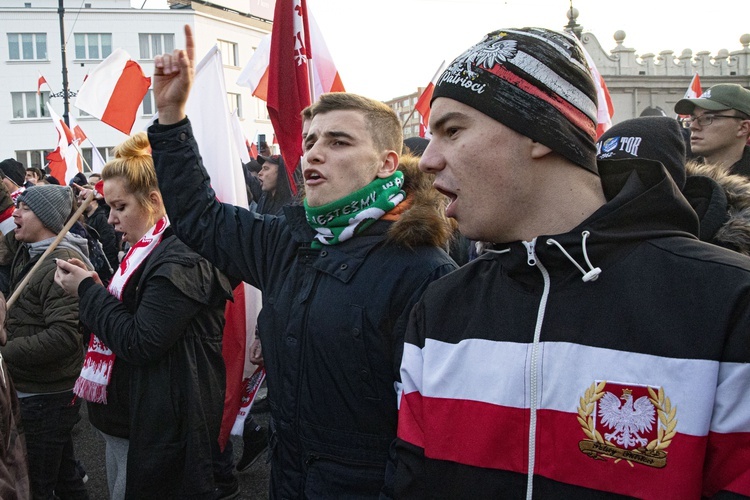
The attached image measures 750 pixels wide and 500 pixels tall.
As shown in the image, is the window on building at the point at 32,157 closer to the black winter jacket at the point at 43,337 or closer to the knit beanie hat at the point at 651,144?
the black winter jacket at the point at 43,337

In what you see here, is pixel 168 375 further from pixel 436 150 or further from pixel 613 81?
pixel 613 81

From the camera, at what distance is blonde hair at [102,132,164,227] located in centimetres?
326

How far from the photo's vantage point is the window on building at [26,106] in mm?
39469

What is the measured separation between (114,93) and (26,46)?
40.3 metres

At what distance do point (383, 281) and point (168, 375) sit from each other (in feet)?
4.66

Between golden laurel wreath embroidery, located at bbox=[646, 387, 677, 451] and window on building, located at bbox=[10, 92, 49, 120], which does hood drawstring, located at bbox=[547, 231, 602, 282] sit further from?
window on building, located at bbox=[10, 92, 49, 120]

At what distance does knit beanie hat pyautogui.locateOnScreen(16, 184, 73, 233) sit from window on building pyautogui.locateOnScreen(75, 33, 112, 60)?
4049cm

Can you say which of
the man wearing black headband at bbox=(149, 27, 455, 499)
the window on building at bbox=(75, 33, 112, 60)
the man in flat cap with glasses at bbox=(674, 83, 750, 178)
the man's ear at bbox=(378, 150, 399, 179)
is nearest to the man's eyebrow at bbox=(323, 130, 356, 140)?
the man wearing black headband at bbox=(149, 27, 455, 499)

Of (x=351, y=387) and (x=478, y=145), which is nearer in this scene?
(x=478, y=145)

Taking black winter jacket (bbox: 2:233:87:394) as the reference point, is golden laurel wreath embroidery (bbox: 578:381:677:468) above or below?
above

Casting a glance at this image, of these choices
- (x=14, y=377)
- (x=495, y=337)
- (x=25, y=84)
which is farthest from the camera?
(x=25, y=84)

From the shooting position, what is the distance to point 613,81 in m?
35.7

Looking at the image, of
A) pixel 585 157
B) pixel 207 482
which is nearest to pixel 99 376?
pixel 207 482

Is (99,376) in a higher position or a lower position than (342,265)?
lower
